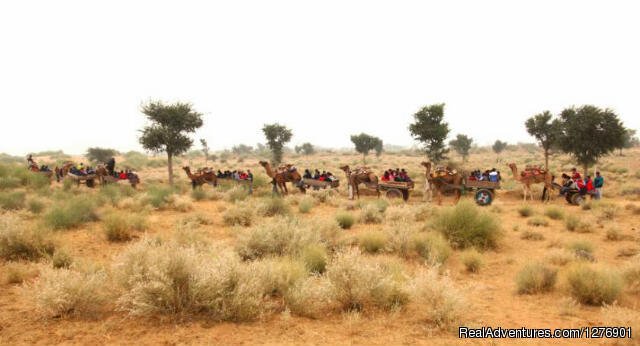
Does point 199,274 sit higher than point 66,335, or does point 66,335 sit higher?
point 199,274

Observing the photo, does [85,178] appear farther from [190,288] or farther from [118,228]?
[190,288]

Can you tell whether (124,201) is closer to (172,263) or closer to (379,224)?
(379,224)

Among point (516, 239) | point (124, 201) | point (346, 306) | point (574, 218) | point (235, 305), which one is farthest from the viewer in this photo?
point (124, 201)

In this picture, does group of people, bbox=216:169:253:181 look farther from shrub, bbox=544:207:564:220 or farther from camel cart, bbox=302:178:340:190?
shrub, bbox=544:207:564:220

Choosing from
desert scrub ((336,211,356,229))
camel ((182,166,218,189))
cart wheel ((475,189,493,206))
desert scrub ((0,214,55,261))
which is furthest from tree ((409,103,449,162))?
desert scrub ((0,214,55,261))

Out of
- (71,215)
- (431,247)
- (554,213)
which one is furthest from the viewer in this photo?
(554,213)

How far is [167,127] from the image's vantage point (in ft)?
82.8

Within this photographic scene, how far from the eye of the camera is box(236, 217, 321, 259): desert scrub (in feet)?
28.1

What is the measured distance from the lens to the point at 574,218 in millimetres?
12602

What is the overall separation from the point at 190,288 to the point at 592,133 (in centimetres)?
2440

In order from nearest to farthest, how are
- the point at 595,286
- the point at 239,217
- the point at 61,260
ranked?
the point at 595,286, the point at 61,260, the point at 239,217

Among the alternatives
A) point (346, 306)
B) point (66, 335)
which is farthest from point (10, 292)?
point (346, 306)

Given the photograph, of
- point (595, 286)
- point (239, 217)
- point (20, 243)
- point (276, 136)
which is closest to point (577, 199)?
point (595, 286)

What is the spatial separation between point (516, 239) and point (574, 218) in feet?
9.24
